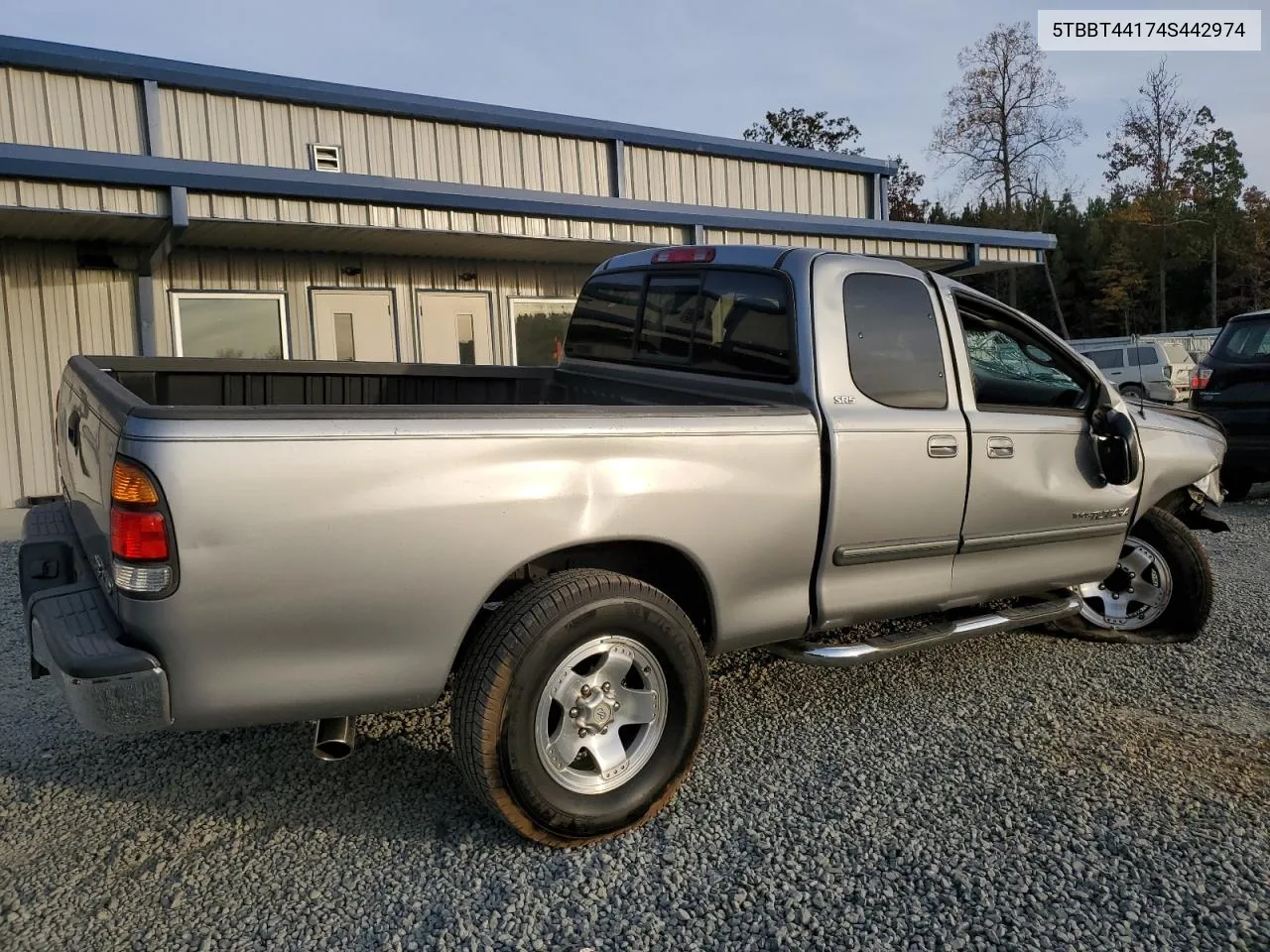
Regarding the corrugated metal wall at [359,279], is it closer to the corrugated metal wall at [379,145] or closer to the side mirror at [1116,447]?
the corrugated metal wall at [379,145]

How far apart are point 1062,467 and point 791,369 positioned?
1440 millimetres

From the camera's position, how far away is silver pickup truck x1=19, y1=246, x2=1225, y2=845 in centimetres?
234

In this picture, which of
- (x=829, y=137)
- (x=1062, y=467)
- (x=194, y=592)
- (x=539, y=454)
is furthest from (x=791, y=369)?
(x=829, y=137)

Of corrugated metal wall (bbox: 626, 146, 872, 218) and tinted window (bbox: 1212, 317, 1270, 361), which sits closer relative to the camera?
tinted window (bbox: 1212, 317, 1270, 361)

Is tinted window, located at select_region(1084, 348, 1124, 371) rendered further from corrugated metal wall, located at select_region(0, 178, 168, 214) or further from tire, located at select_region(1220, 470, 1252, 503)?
corrugated metal wall, located at select_region(0, 178, 168, 214)

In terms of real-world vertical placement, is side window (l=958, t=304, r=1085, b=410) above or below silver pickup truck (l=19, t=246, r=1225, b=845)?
above

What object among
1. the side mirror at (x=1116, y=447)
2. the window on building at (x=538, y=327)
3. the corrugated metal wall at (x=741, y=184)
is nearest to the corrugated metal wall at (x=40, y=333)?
the window on building at (x=538, y=327)

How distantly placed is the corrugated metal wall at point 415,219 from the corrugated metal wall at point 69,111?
274 cm

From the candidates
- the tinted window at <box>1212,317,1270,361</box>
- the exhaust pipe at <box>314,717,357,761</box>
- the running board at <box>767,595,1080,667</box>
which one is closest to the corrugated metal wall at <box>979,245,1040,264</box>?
the tinted window at <box>1212,317,1270,361</box>

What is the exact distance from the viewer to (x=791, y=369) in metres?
3.44

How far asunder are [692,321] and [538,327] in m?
8.28

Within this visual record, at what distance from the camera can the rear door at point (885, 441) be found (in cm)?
335

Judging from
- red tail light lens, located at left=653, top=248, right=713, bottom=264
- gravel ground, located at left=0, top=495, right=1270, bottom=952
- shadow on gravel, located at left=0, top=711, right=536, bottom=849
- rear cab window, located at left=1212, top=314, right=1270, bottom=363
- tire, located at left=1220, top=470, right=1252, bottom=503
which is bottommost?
gravel ground, located at left=0, top=495, right=1270, bottom=952

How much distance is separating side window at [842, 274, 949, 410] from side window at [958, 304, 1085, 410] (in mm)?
242
